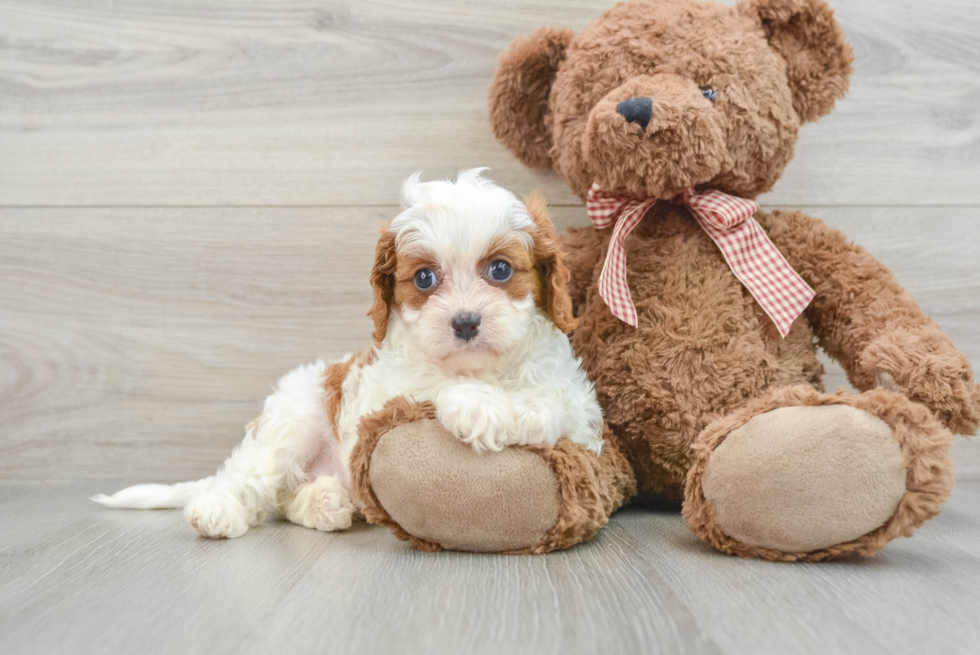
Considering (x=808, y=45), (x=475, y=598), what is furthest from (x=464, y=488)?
(x=808, y=45)

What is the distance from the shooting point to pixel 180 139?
58.2 inches

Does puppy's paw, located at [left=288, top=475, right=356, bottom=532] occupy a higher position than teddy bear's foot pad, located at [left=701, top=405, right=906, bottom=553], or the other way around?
teddy bear's foot pad, located at [left=701, top=405, right=906, bottom=553]

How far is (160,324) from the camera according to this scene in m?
1.48

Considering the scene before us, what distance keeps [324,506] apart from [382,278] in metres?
0.37

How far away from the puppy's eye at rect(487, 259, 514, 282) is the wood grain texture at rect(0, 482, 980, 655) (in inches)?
14.1

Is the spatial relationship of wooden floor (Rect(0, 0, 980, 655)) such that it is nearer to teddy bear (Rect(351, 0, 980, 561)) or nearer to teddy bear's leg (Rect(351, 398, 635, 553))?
teddy bear (Rect(351, 0, 980, 561))

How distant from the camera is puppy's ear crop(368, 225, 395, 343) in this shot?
3.23ft

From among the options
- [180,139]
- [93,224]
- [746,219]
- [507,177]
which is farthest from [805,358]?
[93,224]

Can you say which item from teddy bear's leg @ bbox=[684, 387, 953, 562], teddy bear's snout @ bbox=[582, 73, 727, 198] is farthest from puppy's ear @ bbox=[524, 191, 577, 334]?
teddy bear's leg @ bbox=[684, 387, 953, 562]

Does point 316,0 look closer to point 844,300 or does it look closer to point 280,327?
point 280,327

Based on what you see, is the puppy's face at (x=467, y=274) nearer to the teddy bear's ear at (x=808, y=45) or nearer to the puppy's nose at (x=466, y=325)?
the puppy's nose at (x=466, y=325)

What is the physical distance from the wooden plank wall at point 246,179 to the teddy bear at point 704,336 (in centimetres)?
28

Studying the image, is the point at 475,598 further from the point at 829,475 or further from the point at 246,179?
the point at 246,179

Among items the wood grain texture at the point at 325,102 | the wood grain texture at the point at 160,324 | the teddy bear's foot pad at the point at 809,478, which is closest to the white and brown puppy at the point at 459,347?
the teddy bear's foot pad at the point at 809,478
